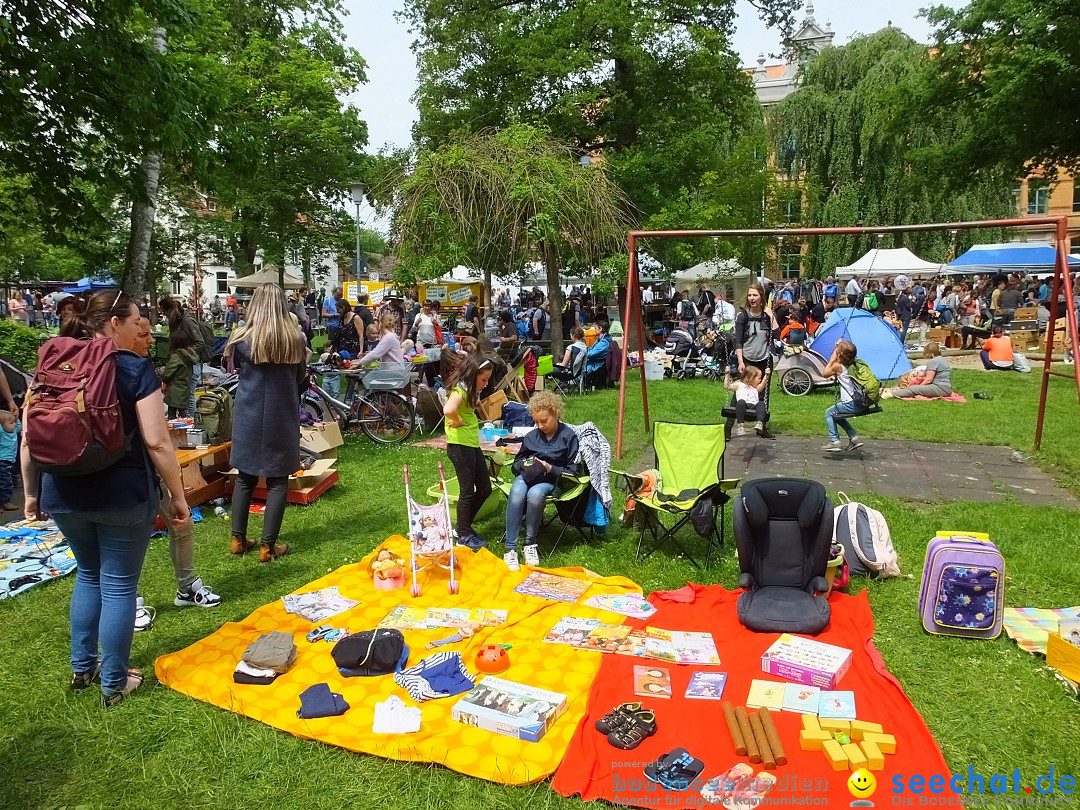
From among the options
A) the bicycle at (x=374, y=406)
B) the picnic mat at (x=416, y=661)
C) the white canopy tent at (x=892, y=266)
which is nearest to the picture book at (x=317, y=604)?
the picnic mat at (x=416, y=661)

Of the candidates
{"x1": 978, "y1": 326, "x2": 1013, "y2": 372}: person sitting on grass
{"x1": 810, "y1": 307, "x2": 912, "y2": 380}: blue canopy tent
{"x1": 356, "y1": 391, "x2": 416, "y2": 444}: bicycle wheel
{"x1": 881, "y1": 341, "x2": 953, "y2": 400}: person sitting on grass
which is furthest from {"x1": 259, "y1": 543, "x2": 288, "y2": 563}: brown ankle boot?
{"x1": 978, "y1": 326, "x2": 1013, "y2": 372}: person sitting on grass

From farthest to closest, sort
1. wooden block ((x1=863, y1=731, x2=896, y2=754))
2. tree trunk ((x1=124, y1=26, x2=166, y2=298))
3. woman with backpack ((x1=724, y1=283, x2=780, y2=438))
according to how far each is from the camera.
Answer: tree trunk ((x1=124, y1=26, x2=166, y2=298)) → woman with backpack ((x1=724, y1=283, x2=780, y2=438)) → wooden block ((x1=863, y1=731, x2=896, y2=754))

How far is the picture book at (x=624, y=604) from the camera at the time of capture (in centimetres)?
464

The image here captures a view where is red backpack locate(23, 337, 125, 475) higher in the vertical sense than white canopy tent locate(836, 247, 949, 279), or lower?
lower

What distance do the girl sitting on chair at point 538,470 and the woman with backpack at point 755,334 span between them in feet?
13.9

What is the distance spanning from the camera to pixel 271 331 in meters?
5.12

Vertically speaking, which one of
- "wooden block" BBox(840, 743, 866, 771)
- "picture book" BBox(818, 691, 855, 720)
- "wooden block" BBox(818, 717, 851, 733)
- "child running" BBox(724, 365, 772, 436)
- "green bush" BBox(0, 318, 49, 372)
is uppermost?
"green bush" BBox(0, 318, 49, 372)

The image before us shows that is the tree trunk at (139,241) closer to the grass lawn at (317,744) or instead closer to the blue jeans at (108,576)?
the grass lawn at (317,744)

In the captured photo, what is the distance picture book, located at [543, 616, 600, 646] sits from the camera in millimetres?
4262

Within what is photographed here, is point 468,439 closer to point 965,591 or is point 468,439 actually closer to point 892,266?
point 965,591

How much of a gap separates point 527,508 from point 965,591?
2.90 meters

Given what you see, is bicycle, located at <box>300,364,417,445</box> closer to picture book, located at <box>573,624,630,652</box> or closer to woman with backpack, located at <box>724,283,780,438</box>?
woman with backpack, located at <box>724,283,780,438</box>

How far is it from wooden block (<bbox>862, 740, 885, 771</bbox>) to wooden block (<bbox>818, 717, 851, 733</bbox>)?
0.12 metres

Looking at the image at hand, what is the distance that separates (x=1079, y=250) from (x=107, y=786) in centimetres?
4911
